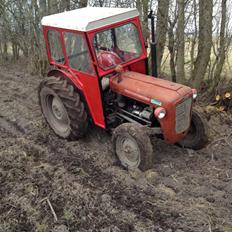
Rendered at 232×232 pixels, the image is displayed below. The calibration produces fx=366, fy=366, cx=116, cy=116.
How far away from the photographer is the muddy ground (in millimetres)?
3891

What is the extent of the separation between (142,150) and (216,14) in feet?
12.3

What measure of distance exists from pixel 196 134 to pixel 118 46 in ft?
5.68

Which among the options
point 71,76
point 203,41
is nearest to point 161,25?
point 203,41

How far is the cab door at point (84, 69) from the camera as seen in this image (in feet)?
16.5

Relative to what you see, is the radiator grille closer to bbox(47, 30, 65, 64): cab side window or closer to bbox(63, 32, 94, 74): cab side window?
bbox(63, 32, 94, 74): cab side window

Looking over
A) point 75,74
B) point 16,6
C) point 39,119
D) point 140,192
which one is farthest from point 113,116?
point 16,6

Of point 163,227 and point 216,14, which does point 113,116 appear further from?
point 216,14

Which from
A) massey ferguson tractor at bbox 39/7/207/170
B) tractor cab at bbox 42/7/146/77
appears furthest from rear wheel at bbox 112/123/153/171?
tractor cab at bbox 42/7/146/77

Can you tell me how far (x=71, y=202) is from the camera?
424 centimetres

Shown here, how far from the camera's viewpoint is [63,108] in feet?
18.8

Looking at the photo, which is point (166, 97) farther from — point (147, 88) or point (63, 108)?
point (63, 108)

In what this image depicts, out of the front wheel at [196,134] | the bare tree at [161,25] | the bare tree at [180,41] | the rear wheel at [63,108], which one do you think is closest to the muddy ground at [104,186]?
the front wheel at [196,134]

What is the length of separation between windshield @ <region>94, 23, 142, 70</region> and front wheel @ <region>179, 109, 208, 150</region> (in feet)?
4.18

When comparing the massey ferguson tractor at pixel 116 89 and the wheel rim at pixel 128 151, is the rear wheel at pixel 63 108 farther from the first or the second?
the wheel rim at pixel 128 151
